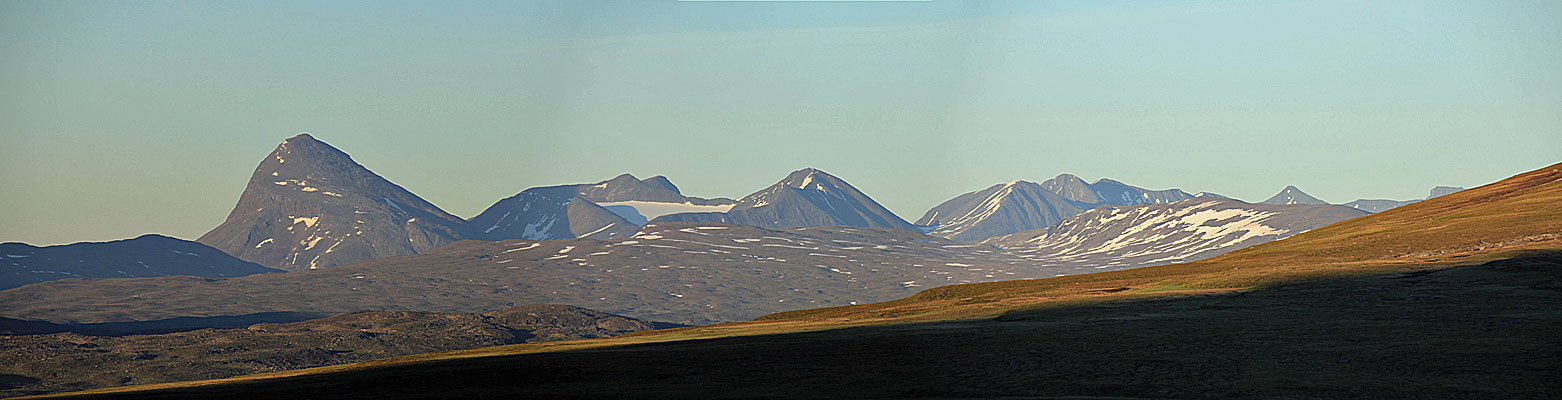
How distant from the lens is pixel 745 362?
2518 inches

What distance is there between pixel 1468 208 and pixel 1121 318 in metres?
94.7

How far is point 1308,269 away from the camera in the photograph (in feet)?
323

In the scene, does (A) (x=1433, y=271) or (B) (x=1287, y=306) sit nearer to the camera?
(B) (x=1287, y=306)

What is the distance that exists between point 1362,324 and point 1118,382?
20.3m

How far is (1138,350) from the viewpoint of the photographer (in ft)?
191

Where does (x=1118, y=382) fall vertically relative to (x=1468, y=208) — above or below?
below

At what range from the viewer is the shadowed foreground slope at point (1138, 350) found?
48656mm

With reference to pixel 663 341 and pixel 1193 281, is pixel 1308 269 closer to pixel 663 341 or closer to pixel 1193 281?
pixel 1193 281

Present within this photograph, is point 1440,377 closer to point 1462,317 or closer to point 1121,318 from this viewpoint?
point 1462,317

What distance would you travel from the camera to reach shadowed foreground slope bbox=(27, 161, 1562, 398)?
48.7 m

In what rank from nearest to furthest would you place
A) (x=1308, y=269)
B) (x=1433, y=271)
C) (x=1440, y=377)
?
(x=1440, y=377)
(x=1433, y=271)
(x=1308, y=269)

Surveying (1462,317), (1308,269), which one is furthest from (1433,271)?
(1462,317)

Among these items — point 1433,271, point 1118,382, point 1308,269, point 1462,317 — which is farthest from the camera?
point 1308,269

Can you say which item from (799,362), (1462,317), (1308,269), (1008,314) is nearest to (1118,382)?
(799,362)
